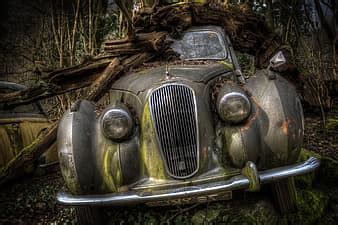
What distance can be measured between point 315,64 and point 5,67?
8711mm

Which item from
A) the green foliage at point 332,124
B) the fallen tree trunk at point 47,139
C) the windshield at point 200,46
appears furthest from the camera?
the green foliage at point 332,124

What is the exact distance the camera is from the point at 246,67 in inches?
336

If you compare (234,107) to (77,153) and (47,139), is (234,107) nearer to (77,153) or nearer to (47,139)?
(77,153)

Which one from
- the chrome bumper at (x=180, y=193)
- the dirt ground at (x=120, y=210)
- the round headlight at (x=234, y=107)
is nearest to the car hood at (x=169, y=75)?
the round headlight at (x=234, y=107)

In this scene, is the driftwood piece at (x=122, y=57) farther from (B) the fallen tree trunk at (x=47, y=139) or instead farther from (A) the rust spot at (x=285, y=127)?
(A) the rust spot at (x=285, y=127)

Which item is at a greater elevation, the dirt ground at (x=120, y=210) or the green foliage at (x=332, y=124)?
the green foliage at (x=332, y=124)

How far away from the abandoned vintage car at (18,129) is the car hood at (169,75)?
5.42ft

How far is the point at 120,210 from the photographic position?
319 cm

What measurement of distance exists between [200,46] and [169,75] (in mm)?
1222

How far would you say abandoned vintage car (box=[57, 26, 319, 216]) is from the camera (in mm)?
2709

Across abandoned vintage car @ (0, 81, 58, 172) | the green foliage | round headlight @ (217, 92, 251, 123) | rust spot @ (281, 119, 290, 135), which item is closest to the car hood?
round headlight @ (217, 92, 251, 123)

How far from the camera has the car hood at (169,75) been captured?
3.16m

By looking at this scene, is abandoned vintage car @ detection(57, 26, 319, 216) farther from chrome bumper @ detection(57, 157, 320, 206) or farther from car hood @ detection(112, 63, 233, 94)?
car hood @ detection(112, 63, 233, 94)

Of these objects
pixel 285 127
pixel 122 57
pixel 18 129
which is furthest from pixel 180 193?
pixel 18 129
